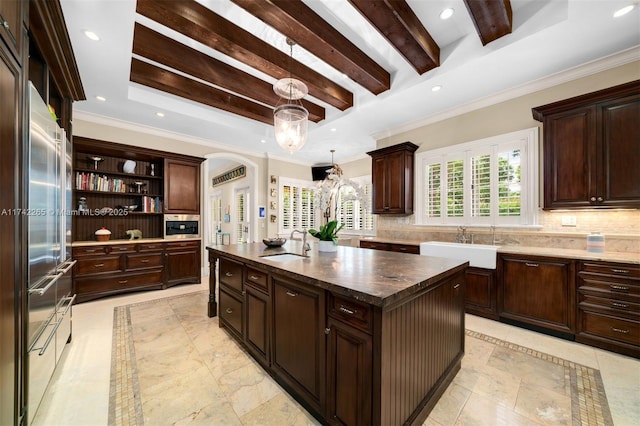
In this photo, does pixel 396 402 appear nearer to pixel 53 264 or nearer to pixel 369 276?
pixel 369 276

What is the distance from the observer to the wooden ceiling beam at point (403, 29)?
207 cm

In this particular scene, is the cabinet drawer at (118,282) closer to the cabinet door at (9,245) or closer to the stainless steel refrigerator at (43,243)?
the stainless steel refrigerator at (43,243)

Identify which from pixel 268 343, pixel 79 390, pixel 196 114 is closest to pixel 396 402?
pixel 268 343

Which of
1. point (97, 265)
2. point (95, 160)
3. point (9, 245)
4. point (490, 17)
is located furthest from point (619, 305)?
point (95, 160)

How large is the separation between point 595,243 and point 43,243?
4.85m

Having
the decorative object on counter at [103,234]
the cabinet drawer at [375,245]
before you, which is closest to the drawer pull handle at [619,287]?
the cabinet drawer at [375,245]

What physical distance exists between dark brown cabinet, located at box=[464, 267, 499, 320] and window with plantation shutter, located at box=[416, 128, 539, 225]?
2.86 feet

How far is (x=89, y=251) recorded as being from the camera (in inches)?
144

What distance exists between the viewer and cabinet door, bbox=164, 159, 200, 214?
4.46m

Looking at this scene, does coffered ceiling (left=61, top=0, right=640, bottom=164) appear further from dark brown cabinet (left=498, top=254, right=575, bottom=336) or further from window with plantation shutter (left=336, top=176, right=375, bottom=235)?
window with plantation shutter (left=336, top=176, right=375, bottom=235)

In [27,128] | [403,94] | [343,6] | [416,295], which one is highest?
[343,6]

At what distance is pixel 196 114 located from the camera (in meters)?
4.04

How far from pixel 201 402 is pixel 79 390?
955 mm

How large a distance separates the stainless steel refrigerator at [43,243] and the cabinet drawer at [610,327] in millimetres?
4390
